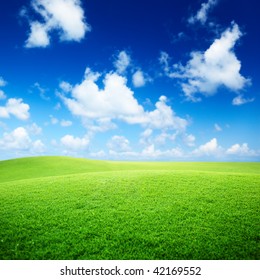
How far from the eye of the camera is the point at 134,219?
41.2ft

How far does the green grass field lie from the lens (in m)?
10.0

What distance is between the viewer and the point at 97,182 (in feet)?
64.1

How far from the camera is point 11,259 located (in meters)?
9.71

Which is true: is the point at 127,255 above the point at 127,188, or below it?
below

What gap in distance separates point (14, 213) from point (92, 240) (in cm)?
576

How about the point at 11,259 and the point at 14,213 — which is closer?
the point at 11,259

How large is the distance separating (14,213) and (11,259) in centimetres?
470

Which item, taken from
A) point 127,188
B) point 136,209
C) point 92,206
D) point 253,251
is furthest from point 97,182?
point 253,251

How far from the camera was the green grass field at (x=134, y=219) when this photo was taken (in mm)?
10031

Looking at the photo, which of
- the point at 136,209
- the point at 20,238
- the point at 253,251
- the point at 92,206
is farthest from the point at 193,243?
the point at 20,238
